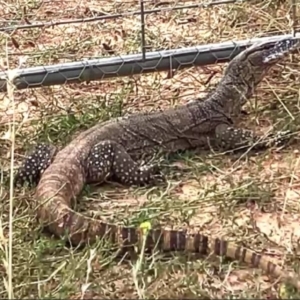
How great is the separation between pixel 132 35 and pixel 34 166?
6.92ft

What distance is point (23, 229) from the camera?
4895mm

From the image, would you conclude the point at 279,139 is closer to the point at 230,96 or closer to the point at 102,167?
the point at 230,96

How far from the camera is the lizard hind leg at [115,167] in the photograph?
5578mm

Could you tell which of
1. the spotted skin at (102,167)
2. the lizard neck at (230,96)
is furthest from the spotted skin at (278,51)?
the spotted skin at (102,167)

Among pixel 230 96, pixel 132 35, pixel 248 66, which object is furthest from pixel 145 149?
pixel 132 35

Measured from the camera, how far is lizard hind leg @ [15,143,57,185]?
5.52 m

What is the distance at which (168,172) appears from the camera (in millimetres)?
5672

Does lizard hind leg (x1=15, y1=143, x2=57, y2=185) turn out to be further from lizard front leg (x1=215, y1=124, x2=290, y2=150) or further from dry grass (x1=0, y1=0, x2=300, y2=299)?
lizard front leg (x1=215, y1=124, x2=290, y2=150)

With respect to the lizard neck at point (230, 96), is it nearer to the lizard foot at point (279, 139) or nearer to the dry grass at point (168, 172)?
the dry grass at point (168, 172)

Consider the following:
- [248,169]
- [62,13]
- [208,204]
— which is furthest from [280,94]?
[62,13]

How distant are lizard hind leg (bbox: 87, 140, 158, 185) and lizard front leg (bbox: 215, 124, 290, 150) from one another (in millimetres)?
594

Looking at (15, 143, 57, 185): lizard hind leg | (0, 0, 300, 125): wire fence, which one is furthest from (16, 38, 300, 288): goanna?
(0, 0, 300, 125): wire fence

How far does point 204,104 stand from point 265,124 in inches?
16.3

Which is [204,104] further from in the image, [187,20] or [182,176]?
[187,20]
